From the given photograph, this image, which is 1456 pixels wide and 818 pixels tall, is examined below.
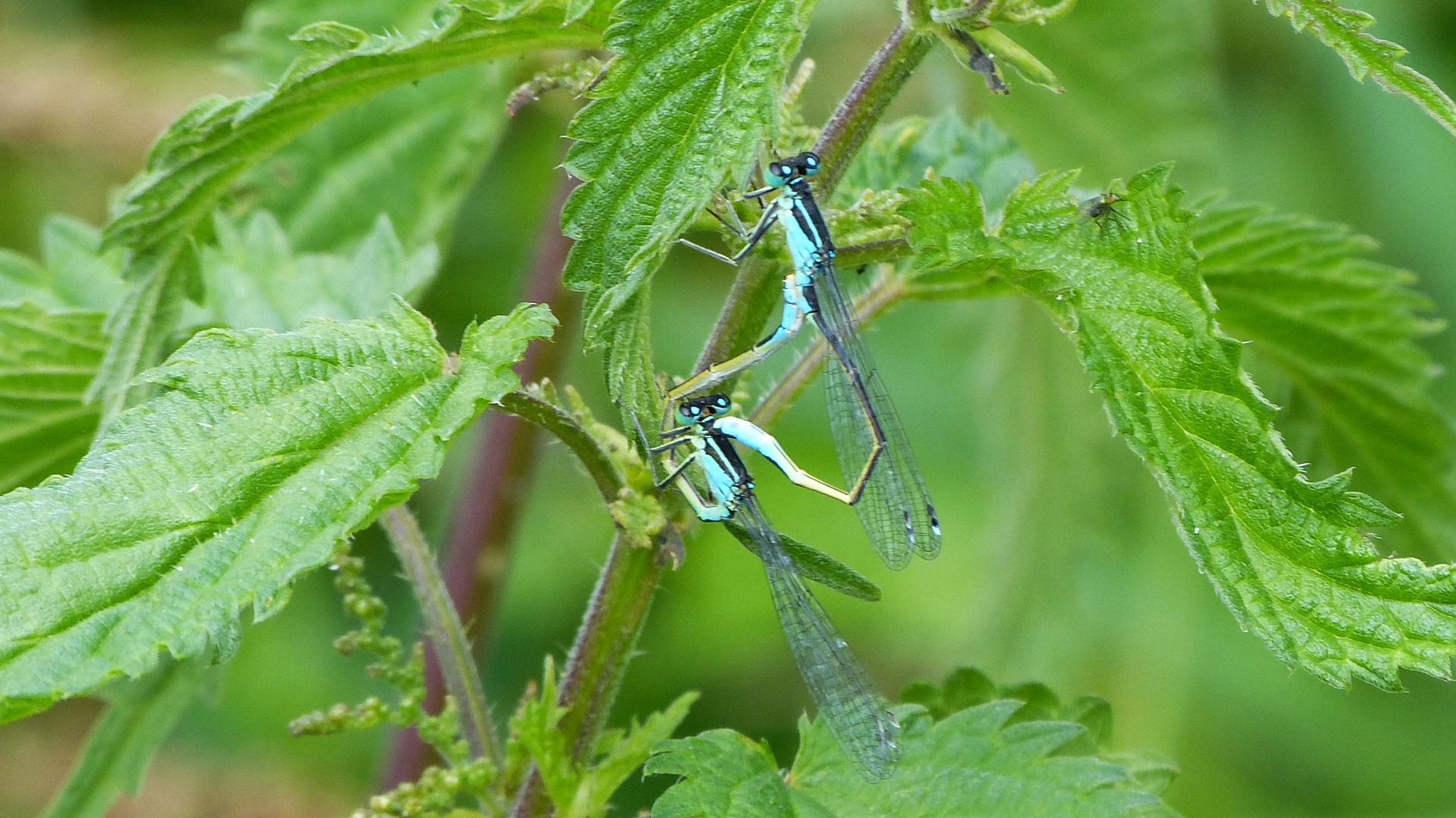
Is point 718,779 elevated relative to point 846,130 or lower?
lower

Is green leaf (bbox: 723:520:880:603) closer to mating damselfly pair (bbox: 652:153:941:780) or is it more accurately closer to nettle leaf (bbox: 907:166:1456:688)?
mating damselfly pair (bbox: 652:153:941:780)

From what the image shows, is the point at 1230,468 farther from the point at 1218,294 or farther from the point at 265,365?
the point at 265,365

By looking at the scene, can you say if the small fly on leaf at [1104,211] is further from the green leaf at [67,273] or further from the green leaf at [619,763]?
the green leaf at [67,273]

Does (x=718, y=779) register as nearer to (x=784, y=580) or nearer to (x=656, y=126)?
(x=784, y=580)

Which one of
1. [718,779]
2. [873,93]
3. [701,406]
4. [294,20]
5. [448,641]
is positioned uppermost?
[294,20]

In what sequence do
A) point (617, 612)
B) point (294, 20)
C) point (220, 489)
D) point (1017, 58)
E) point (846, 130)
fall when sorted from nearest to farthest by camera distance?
point (220, 489), point (1017, 58), point (846, 130), point (617, 612), point (294, 20)

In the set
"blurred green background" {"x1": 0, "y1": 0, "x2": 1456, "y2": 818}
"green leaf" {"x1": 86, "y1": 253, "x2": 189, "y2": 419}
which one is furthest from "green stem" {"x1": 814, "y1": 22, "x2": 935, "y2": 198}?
"blurred green background" {"x1": 0, "y1": 0, "x2": 1456, "y2": 818}

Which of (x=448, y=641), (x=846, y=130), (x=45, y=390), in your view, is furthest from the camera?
(x=45, y=390)

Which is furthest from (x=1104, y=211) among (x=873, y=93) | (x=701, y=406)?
(x=701, y=406)
